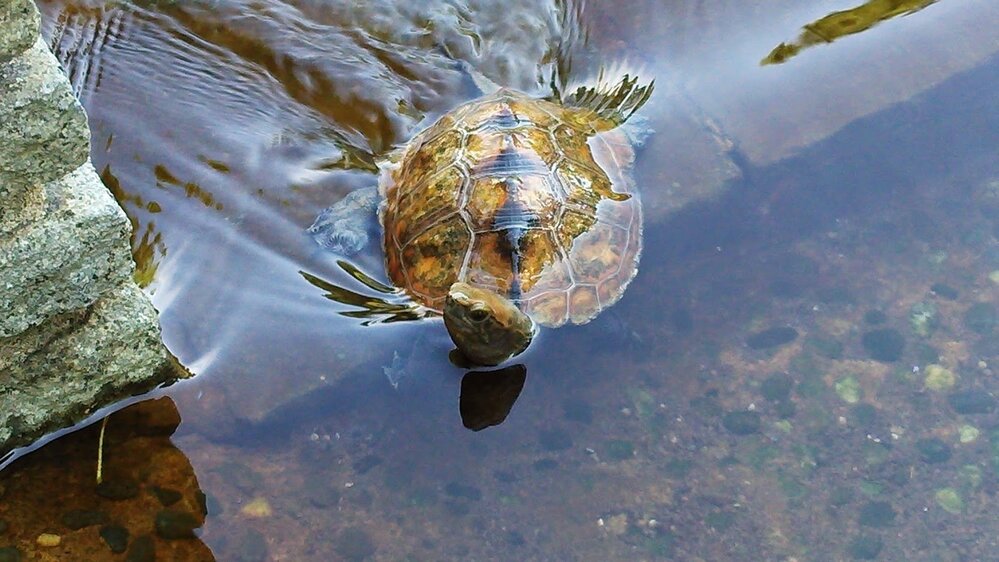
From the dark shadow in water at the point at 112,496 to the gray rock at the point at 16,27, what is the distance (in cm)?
123

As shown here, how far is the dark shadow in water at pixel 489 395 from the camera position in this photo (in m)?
2.94

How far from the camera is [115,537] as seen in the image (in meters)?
2.49

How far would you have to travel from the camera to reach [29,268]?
215 centimetres

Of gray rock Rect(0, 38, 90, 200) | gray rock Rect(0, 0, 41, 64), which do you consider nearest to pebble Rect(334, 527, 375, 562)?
gray rock Rect(0, 38, 90, 200)

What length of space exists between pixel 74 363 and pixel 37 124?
747 mm

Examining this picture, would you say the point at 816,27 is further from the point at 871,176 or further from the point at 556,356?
the point at 556,356

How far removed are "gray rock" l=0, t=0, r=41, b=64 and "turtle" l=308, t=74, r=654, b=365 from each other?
1.34 m

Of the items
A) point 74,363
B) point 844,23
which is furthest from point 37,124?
point 844,23

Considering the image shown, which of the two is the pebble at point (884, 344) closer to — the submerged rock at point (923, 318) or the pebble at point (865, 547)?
the submerged rock at point (923, 318)

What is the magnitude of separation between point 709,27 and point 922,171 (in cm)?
111

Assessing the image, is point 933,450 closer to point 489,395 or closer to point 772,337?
point 772,337

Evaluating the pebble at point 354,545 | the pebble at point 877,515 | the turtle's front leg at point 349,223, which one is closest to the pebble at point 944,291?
the pebble at point 877,515

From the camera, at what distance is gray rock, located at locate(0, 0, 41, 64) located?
179 centimetres

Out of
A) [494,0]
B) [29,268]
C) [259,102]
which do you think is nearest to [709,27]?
[494,0]
